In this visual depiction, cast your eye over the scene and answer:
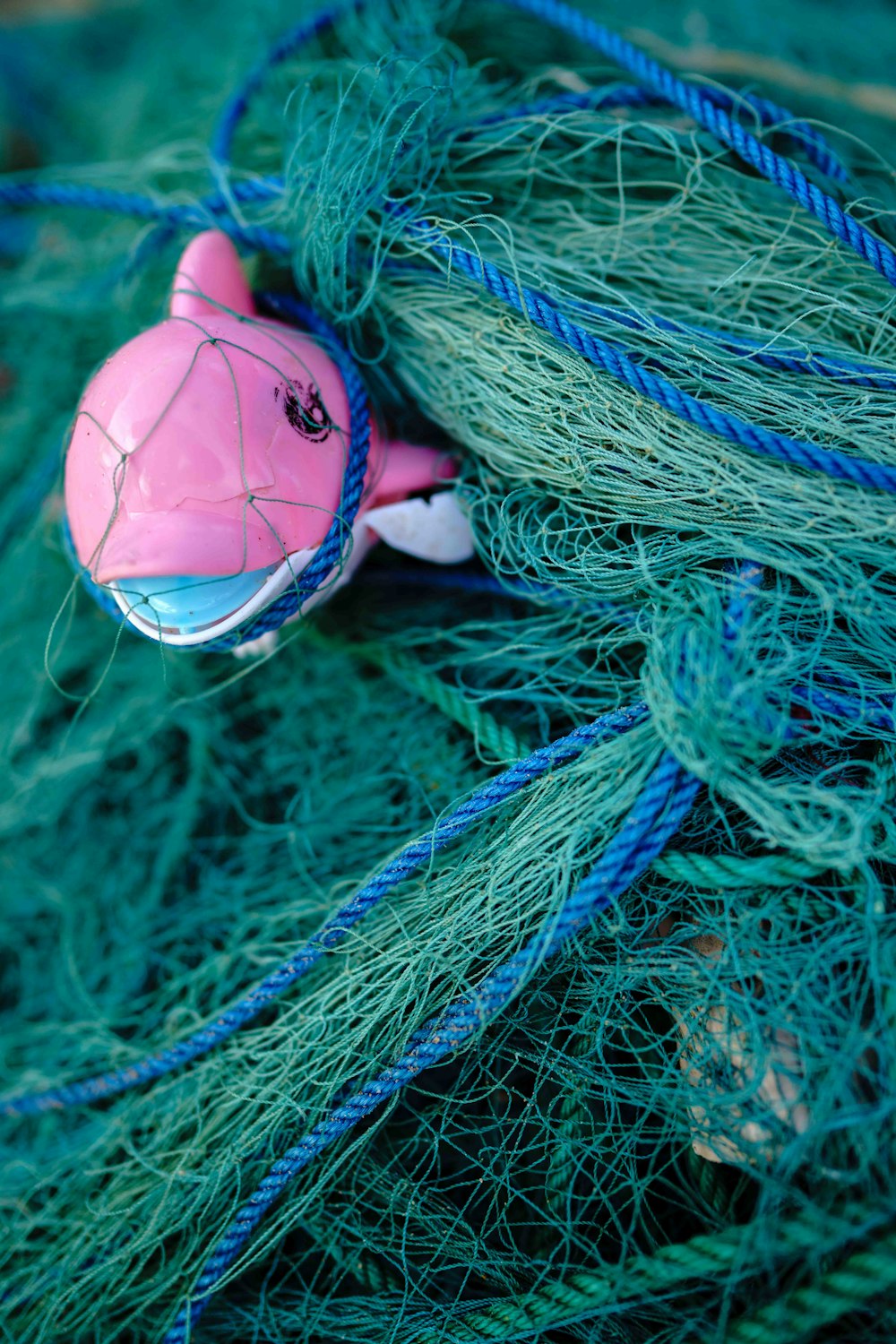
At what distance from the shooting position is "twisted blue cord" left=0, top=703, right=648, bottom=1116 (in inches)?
27.9

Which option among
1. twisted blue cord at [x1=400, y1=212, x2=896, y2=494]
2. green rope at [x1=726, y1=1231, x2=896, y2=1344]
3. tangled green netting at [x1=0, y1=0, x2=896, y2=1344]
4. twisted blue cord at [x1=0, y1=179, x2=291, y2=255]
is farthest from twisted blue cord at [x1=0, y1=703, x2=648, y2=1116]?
twisted blue cord at [x1=0, y1=179, x2=291, y2=255]

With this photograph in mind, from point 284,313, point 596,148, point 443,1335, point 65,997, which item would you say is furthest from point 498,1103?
point 596,148

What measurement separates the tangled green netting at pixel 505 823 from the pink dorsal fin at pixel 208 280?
7 centimetres

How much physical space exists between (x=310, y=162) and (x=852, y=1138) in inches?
36.4

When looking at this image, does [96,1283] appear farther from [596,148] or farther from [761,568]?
[596,148]

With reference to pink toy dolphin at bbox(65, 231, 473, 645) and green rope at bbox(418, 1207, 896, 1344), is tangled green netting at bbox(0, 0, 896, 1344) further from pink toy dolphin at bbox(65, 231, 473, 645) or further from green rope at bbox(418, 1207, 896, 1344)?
pink toy dolphin at bbox(65, 231, 473, 645)

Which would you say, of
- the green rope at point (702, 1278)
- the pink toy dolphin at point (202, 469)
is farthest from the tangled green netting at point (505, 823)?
the pink toy dolphin at point (202, 469)

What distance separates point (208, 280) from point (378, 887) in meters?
0.56

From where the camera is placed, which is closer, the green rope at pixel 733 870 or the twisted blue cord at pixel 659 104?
the green rope at pixel 733 870

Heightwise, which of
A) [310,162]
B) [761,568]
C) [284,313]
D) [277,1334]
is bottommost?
[277,1334]

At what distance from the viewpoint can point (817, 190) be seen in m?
0.72

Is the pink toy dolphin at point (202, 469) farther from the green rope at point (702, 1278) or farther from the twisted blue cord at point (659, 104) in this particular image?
the green rope at point (702, 1278)

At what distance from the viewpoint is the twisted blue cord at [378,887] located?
708mm

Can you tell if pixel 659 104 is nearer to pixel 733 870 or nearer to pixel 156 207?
pixel 156 207
